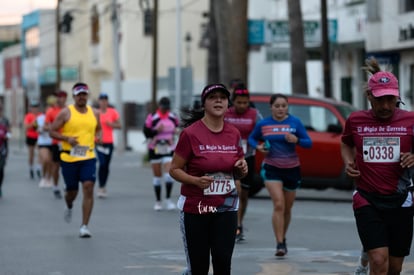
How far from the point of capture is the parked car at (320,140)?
66.9ft

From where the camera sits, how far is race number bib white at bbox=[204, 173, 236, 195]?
838 cm

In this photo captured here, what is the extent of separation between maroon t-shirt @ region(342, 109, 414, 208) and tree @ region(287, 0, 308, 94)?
2009 centimetres

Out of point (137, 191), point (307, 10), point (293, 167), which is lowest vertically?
point (137, 191)

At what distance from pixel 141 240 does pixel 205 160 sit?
234 inches

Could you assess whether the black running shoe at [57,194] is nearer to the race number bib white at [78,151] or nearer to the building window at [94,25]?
the race number bib white at [78,151]

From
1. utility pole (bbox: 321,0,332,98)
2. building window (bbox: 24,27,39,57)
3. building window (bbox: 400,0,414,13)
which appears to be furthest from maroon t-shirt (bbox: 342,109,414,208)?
building window (bbox: 24,27,39,57)

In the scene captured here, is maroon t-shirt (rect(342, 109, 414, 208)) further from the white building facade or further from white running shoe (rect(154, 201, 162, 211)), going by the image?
the white building facade

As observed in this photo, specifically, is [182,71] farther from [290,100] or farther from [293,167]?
[293,167]

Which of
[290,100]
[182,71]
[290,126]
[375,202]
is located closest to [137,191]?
[290,100]

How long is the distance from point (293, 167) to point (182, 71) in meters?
23.7

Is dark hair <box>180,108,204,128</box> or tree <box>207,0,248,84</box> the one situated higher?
tree <box>207,0,248,84</box>

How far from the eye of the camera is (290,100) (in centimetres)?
2064

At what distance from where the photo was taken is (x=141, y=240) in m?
14.2

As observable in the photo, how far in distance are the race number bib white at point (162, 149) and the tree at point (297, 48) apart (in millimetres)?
10350
